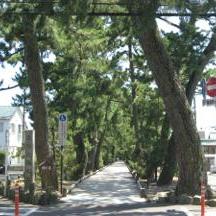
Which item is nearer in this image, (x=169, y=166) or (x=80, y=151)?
(x=169, y=166)

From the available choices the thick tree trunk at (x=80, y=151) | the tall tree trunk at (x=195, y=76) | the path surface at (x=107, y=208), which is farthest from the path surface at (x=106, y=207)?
the thick tree trunk at (x=80, y=151)

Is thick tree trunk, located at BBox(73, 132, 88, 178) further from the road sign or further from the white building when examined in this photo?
the white building

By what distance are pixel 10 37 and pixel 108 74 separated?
18296 mm

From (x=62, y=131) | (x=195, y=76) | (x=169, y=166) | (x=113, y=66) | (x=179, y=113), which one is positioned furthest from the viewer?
(x=113, y=66)

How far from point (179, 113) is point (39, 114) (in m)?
6.56

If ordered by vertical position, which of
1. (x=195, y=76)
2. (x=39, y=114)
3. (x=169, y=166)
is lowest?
(x=169, y=166)

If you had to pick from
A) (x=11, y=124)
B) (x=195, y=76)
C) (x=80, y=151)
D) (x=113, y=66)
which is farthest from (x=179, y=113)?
(x=11, y=124)

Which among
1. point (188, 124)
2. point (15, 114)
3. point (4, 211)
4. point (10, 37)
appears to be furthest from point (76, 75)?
point (15, 114)

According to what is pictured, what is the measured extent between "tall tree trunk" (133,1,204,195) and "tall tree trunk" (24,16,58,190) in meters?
5.39

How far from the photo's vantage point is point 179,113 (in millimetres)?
21906

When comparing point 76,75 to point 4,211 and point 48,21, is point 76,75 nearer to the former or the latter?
point 48,21

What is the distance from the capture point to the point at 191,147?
21.8 meters

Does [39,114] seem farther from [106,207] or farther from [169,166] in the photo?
[169,166]

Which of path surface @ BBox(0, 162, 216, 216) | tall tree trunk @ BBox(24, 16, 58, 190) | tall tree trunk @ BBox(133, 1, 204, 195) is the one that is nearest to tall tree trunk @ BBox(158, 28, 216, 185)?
tall tree trunk @ BBox(133, 1, 204, 195)
